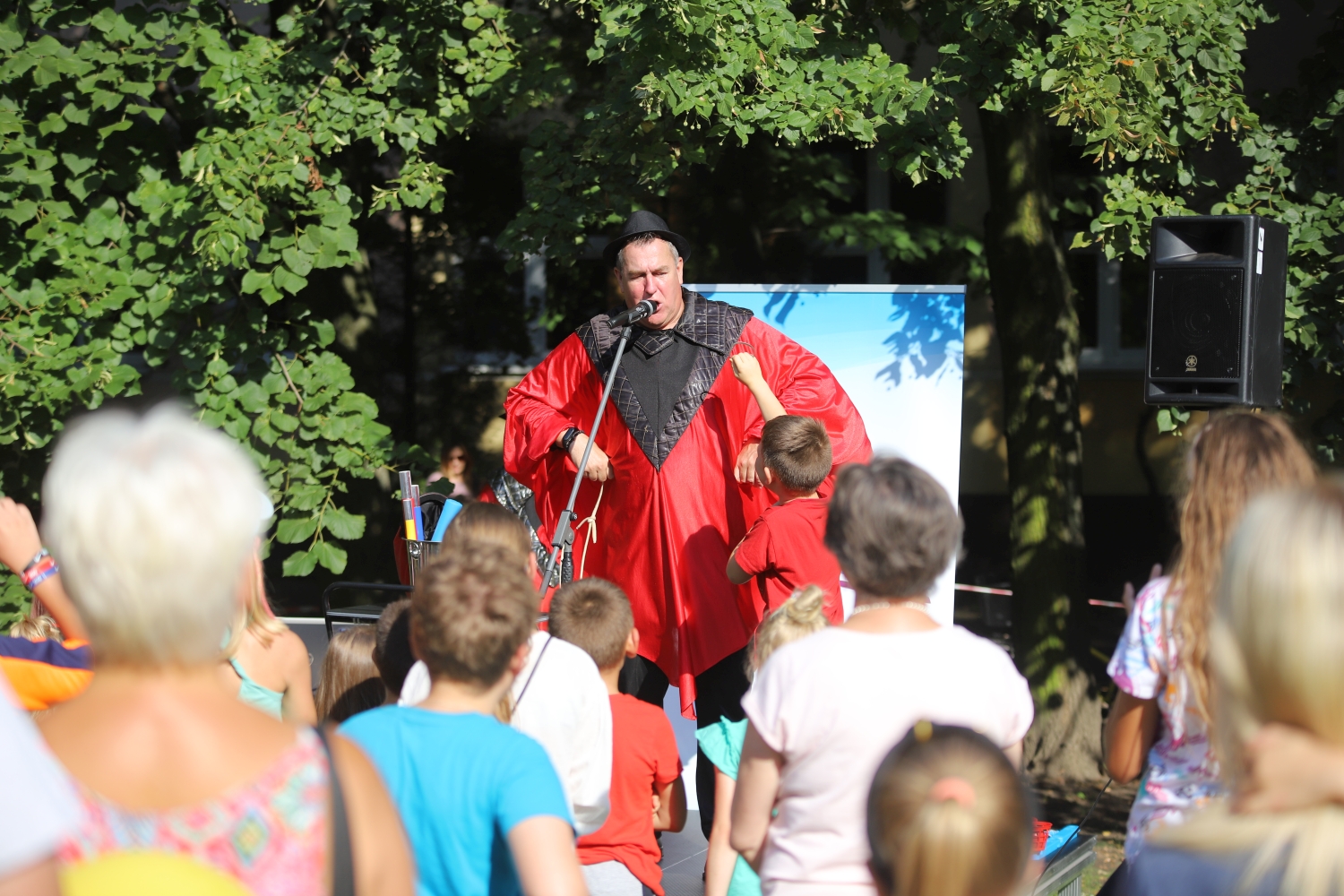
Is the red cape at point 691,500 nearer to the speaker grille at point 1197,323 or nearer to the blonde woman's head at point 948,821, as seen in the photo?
the speaker grille at point 1197,323

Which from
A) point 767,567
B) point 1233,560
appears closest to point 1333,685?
point 1233,560

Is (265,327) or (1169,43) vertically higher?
(1169,43)

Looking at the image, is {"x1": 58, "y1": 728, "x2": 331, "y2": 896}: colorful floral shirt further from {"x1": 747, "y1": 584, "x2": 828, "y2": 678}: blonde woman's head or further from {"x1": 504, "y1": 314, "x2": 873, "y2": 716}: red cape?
{"x1": 504, "y1": 314, "x2": 873, "y2": 716}: red cape

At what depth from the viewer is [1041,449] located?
18.0 feet

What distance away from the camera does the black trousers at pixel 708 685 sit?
143 inches

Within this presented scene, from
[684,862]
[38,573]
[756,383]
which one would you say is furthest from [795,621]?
[684,862]

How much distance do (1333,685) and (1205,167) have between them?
639cm

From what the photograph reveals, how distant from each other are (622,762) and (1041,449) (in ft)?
11.4

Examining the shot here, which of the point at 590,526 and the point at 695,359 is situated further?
the point at 590,526

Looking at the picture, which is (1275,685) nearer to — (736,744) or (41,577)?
(736,744)

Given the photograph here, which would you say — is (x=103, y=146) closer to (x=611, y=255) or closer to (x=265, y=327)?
(x=265, y=327)

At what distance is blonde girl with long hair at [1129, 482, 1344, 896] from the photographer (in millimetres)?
1116

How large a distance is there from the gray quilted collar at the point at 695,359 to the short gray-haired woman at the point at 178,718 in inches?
96.7

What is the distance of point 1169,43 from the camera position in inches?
170
